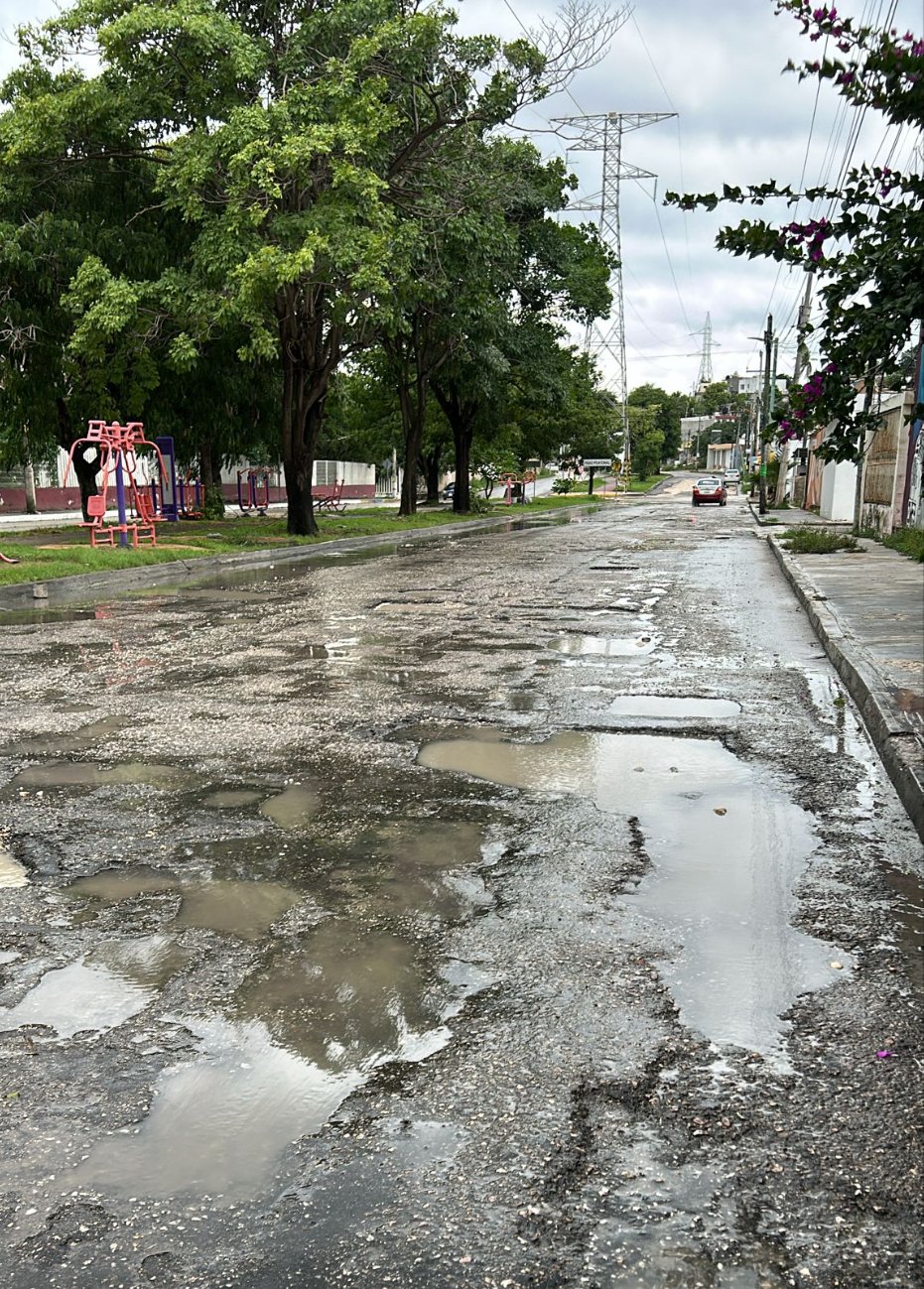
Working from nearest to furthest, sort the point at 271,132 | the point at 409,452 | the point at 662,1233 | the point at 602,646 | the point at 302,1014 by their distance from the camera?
1. the point at 662,1233
2. the point at 302,1014
3. the point at 602,646
4. the point at 271,132
5. the point at 409,452

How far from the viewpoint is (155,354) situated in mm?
26594

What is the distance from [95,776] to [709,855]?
3218mm

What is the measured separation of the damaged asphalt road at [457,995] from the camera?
237 cm

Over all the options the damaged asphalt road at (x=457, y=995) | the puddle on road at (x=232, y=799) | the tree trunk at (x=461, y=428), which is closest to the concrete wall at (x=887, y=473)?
the tree trunk at (x=461, y=428)

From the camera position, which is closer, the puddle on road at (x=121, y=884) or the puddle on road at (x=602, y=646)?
the puddle on road at (x=121, y=884)

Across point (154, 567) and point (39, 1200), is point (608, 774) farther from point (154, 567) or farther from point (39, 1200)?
point (154, 567)

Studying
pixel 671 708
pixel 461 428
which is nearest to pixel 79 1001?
pixel 671 708

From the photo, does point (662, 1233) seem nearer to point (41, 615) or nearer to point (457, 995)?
point (457, 995)

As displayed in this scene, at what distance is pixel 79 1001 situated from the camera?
3.43 metres

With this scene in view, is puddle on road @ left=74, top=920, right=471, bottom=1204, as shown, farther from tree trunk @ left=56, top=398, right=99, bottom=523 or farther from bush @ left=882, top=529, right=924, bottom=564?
tree trunk @ left=56, top=398, right=99, bottom=523

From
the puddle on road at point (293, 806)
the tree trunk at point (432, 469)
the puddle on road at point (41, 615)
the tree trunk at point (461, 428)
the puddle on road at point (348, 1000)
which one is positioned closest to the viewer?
the puddle on road at point (348, 1000)

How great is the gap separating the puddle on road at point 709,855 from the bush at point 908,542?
46.1ft

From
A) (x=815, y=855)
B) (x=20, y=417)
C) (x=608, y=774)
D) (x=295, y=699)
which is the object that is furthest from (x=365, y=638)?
(x=20, y=417)

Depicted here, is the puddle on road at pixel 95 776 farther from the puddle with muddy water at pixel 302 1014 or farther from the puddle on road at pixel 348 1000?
the puddle on road at pixel 348 1000
